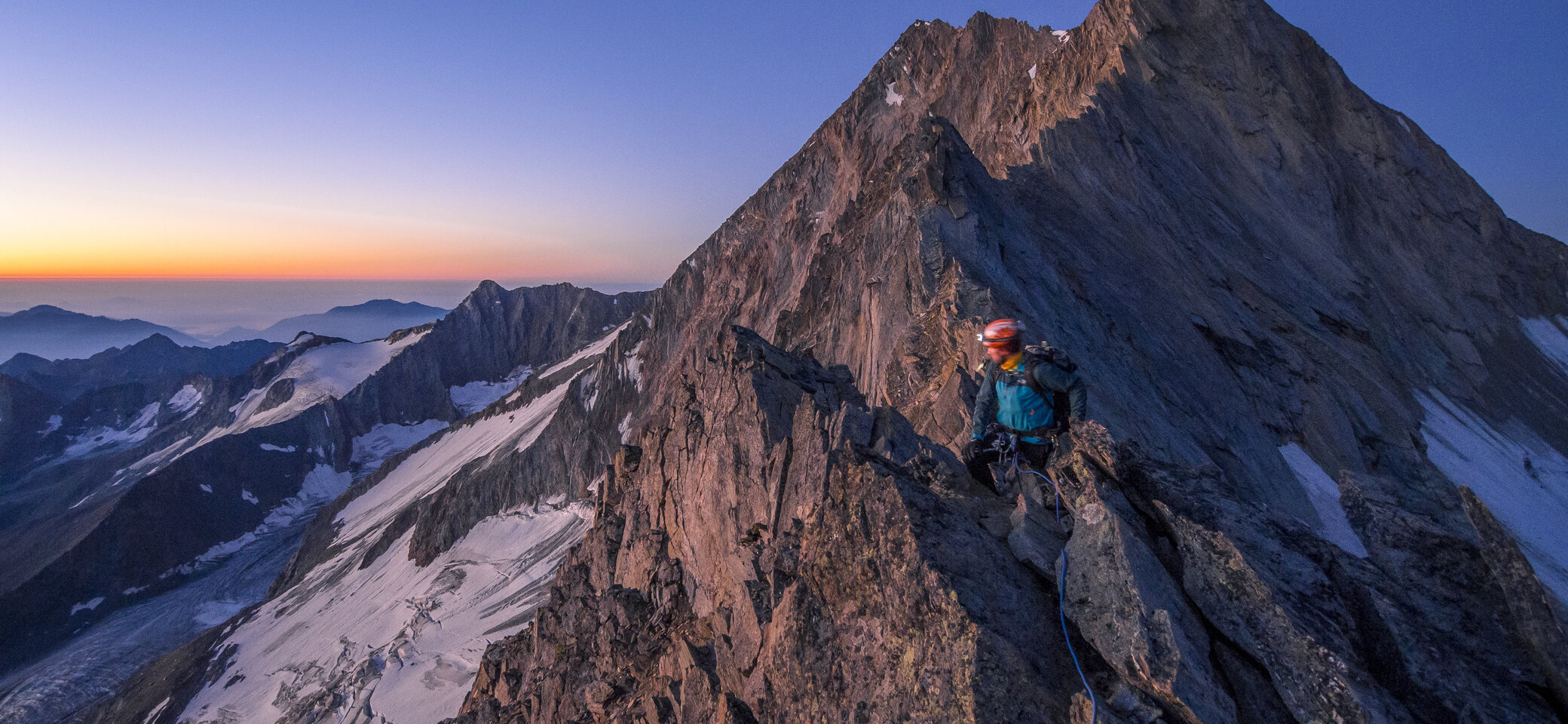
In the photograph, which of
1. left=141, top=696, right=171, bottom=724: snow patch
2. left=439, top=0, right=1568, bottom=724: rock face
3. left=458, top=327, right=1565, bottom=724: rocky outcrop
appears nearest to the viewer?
left=458, top=327, right=1565, bottom=724: rocky outcrop

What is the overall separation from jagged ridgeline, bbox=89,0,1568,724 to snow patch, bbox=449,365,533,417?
86806mm

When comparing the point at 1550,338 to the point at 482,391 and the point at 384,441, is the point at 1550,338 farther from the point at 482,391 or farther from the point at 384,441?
the point at 482,391

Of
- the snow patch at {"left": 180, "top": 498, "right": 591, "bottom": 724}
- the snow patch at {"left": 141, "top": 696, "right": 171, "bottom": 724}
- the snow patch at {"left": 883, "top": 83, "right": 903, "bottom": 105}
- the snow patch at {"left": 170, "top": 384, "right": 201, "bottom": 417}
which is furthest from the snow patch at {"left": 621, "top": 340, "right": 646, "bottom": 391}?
the snow patch at {"left": 170, "top": 384, "right": 201, "bottom": 417}

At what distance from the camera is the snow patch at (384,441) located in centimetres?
12069

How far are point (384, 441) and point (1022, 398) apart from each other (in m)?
144

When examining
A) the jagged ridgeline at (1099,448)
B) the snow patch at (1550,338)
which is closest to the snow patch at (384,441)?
the jagged ridgeline at (1099,448)

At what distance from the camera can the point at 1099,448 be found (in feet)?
23.3

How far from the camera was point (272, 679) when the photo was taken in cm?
4762

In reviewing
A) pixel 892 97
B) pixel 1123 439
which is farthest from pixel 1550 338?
pixel 1123 439

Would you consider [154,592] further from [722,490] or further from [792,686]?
[792,686]

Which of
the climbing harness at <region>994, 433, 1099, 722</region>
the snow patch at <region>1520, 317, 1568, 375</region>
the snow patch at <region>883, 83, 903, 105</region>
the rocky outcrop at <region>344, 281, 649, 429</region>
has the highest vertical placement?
the snow patch at <region>883, 83, 903, 105</region>

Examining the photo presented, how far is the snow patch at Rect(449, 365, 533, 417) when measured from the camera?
Result: 138000 mm

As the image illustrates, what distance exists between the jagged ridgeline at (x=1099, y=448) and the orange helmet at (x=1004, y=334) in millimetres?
1422

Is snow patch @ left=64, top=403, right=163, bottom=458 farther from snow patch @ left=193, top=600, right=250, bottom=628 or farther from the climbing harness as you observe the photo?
the climbing harness
